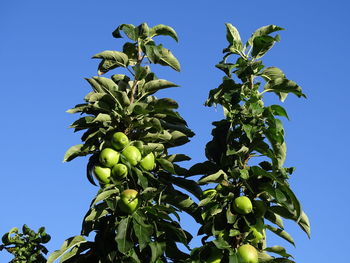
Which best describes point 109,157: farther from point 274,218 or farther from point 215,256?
point 274,218

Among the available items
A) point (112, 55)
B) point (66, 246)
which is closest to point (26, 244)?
point (66, 246)

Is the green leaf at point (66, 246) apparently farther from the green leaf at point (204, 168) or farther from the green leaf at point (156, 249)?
the green leaf at point (204, 168)

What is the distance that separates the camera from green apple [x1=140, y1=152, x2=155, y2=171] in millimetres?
5508

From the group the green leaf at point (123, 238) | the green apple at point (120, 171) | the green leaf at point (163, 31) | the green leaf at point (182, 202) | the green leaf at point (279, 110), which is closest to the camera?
the green leaf at point (123, 238)

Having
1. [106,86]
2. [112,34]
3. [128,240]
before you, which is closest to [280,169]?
[128,240]

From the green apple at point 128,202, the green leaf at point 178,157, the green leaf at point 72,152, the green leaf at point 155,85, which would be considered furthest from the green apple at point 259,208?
the green leaf at point 72,152

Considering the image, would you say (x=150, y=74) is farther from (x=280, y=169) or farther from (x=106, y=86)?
(x=280, y=169)

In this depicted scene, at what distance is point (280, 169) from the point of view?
17.3ft

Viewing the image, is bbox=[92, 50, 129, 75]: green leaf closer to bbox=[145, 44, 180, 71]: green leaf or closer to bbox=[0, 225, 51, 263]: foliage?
bbox=[145, 44, 180, 71]: green leaf

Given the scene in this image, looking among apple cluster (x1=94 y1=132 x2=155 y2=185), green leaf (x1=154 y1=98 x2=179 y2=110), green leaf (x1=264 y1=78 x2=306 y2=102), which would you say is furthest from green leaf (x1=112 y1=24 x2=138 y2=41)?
green leaf (x1=264 y1=78 x2=306 y2=102)

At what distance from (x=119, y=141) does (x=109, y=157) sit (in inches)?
6.9

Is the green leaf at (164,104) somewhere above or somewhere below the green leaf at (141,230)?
above

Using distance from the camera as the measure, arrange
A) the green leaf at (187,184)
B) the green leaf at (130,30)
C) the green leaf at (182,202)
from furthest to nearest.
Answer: the green leaf at (130,30) → the green leaf at (187,184) → the green leaf at (182,202)

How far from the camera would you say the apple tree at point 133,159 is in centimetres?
530
